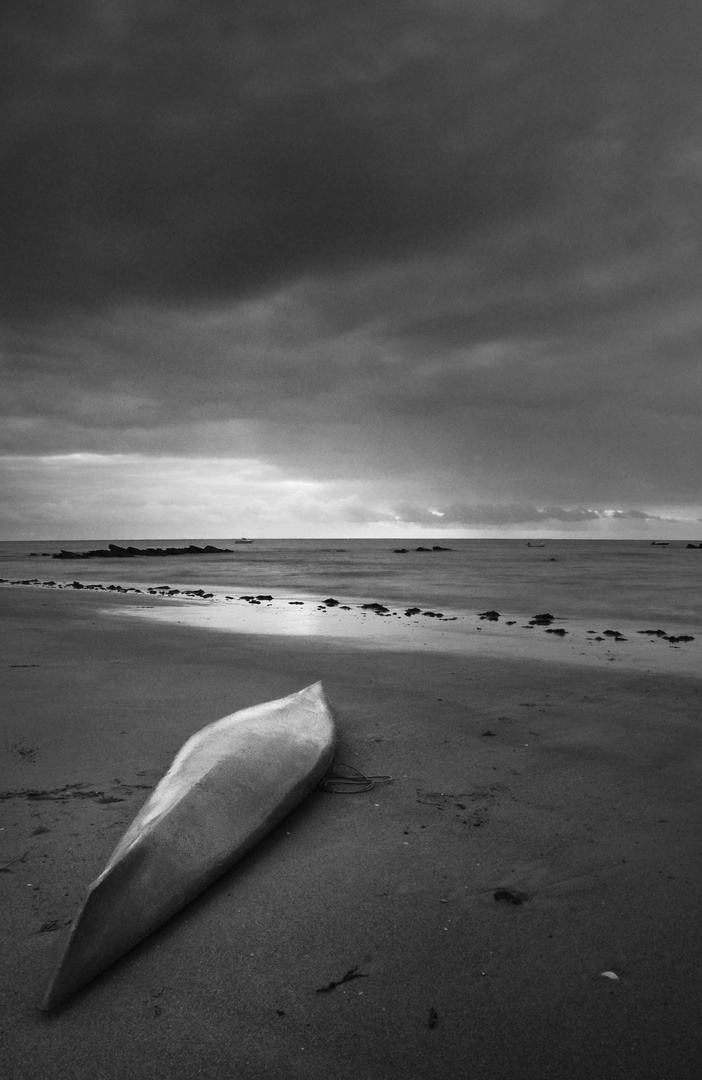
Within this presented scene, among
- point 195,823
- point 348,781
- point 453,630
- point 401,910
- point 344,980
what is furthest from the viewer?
point 453,630

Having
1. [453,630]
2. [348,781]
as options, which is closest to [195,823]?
[348,781]

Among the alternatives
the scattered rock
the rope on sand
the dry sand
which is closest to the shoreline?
the dry sand

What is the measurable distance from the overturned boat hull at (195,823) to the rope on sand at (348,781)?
0.08 m

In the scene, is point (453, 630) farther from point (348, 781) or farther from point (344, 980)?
point (344, 980)

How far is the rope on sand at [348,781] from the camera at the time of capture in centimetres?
380

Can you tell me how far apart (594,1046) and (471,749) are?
250 centimetres

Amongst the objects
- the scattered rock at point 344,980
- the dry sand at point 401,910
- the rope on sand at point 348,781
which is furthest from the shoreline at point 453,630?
the scattered rock at point 344,980

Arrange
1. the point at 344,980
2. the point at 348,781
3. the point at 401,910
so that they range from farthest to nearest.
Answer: the point at 348,781 → the point at 401,910 → the point at 344,980

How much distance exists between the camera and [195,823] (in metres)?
2.99

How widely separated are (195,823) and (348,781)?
1.19 m

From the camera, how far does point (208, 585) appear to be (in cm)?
2406

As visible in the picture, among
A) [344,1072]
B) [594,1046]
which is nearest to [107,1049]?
[344,1072]

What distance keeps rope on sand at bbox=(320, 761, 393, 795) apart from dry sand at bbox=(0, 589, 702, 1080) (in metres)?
0.08

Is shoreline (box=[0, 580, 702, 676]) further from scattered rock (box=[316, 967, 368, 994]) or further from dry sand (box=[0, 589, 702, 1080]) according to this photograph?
scattered rock (box=[316, 967, 368, 994])
